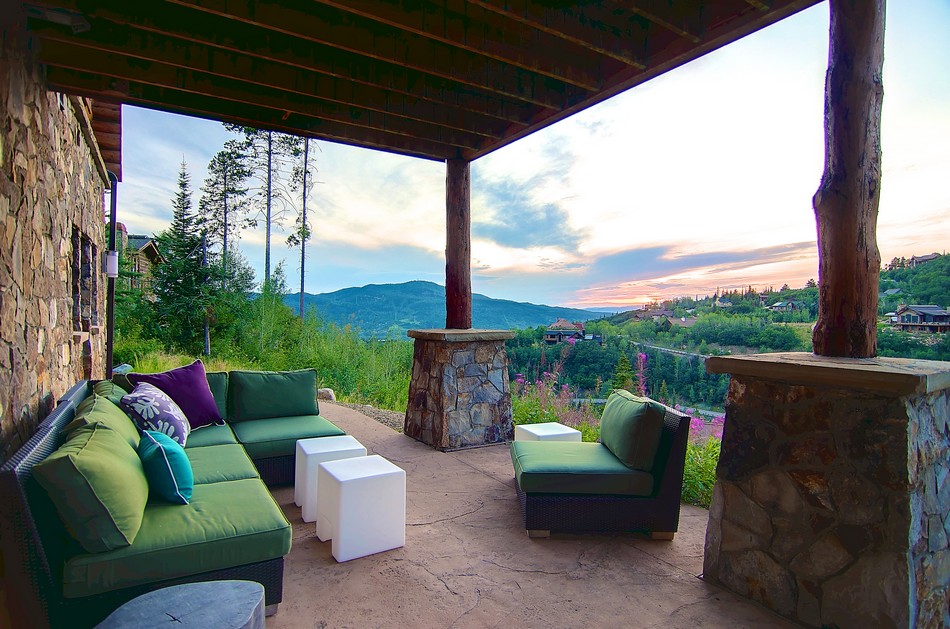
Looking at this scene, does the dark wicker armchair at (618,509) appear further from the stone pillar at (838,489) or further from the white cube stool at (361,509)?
the white cube stool at (361,509)

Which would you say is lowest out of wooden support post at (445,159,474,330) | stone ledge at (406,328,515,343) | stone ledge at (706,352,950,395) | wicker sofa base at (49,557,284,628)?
wicker sofa base at (49,557,284,628)

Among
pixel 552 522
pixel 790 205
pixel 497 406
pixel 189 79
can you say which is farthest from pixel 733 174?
pixel 189 79

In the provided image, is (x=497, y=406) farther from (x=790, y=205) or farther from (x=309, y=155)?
(x=309, y=155)

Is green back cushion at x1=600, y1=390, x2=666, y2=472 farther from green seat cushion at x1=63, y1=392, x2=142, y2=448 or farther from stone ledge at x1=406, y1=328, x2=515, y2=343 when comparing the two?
green seat cushion at x1=63, y1=392, x2=142, y2=448

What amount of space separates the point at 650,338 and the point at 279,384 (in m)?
4.42

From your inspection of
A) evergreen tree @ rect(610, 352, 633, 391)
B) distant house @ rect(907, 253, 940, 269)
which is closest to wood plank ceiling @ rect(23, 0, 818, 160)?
distant house @ rect(907, 253, 940, 269)

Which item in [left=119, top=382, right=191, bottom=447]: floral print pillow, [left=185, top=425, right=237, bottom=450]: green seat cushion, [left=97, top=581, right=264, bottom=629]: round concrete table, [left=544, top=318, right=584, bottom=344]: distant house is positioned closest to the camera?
[left=97, top=581, right=264, bottom=629]: round concrete table

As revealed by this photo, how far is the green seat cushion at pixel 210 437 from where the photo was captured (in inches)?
136

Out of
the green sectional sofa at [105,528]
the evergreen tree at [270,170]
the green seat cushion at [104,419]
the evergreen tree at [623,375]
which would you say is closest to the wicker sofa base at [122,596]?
the green sectional sofa at [105,528]

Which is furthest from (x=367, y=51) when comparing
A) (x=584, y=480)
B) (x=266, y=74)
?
(x=584, y=480)

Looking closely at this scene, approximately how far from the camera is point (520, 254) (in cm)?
905

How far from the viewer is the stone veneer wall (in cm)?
227

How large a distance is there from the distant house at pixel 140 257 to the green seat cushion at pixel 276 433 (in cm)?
667

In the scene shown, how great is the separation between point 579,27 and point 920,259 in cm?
252
